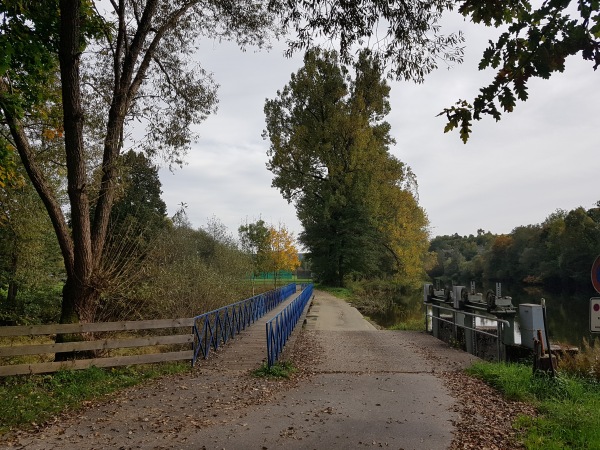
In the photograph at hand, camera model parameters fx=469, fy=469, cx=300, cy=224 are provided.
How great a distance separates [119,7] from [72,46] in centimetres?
218

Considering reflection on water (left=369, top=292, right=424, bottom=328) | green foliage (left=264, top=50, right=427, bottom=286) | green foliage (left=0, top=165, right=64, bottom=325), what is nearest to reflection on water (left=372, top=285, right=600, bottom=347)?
reflection on water (left=369, top=292, right=424, bottom=328)

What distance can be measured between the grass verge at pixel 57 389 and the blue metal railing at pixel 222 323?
3.01ft

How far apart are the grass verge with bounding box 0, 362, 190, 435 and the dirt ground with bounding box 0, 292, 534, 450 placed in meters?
0.31

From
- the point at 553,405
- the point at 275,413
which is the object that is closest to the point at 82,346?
the point at 275,413

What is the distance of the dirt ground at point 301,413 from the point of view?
525 centimetres

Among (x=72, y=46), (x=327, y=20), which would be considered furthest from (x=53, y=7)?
(x=327, y=20)

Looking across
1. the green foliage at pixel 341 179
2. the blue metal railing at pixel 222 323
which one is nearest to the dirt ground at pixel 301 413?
the blue metal railing at pixel 222 323

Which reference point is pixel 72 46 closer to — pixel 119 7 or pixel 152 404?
pixel 119 7

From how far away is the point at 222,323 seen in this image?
478 inches

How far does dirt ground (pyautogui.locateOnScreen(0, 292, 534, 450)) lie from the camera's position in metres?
5.25

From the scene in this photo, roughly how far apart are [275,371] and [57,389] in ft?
11.9

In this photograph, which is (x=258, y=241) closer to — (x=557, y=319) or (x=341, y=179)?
(x=341, y=179)

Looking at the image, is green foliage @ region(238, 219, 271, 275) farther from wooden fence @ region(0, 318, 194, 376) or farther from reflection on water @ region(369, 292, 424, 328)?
wooden fence @ region(0, 318, 194, 376)

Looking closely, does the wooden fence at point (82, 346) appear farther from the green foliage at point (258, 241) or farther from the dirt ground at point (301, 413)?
the green foliage at point (258, 241)
